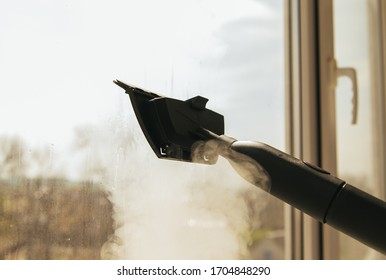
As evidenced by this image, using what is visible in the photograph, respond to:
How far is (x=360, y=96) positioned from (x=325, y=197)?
2.70 ft

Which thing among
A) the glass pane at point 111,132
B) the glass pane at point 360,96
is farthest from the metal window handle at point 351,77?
the glass pane at point 111,132

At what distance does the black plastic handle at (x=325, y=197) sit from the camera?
17.1 inches

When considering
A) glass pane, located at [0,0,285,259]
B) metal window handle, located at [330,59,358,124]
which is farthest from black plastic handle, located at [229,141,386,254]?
metal window handle, located at [330,59,358,124]

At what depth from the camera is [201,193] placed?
769mm

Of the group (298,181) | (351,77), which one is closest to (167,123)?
(298,181)

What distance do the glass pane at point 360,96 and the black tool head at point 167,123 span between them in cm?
69

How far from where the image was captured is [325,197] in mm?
442

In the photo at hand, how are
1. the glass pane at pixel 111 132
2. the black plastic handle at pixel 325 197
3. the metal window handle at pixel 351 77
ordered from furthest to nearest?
the metal window handle at pixel 351 77 → the glass pane at pixel 111 132 → the black plastic handle at pixel 325 197

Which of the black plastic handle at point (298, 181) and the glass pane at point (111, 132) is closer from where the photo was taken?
the black plastic handle at point (298, 181)

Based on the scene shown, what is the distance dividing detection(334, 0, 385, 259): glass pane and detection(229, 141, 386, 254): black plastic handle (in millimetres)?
666

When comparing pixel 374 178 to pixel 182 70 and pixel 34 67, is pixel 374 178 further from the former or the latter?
pixel 34 67

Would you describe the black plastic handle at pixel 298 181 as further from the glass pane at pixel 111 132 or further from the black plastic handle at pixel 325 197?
the glass pane at pixel 111 132

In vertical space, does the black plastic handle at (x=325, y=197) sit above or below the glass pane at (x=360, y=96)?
below
